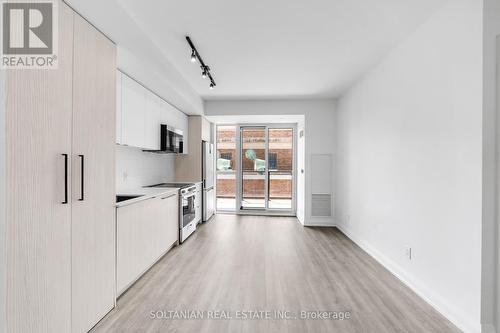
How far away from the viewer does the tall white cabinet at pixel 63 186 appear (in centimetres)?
129

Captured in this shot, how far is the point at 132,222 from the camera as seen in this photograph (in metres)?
2.49

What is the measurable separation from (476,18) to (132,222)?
3.42m

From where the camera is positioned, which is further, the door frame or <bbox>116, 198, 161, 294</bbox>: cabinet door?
the door frame

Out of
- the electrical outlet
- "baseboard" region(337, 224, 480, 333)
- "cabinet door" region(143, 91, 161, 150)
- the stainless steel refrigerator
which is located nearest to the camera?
"baseboard" region(337, 224, 480, 333)

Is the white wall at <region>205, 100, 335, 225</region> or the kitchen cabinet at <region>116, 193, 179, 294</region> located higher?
the white wall at <region>205, 100, 335, 225</region>

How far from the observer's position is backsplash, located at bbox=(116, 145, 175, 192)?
3.28 m

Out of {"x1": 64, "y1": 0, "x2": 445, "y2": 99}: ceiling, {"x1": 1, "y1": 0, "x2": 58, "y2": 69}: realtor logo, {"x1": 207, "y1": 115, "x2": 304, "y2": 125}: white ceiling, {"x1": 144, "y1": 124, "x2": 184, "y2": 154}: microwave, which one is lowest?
{"x1": 144, "y1": 124, "x2": 184, "y2": 154}: microwave

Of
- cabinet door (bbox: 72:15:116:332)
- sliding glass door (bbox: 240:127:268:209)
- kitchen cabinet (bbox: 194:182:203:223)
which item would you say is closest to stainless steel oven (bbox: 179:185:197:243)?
kitchen cabinet (bbox: 194:182:203:223)

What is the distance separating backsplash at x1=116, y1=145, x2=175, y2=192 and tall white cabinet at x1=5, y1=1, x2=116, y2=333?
1.27m

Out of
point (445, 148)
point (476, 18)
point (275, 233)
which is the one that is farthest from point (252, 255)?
point (476, 18)

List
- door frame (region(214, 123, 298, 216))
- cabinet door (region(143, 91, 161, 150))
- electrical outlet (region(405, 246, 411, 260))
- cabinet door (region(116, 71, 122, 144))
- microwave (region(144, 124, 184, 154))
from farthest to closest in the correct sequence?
door frame (region(214, 123, 298, 216)) < microwave (region(144, 124, 184, 154)) < cabinet door (region(143, 91, 161, 150)) < cabinet door (region(116, 71, 122, 144)) < electrical outlet (region(405, 246, 411, 260))

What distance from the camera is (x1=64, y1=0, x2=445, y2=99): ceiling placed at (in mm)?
2092

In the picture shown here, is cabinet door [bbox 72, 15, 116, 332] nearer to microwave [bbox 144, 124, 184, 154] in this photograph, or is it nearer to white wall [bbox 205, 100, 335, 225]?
microwave [bbox 144, 124, 184, 154]
